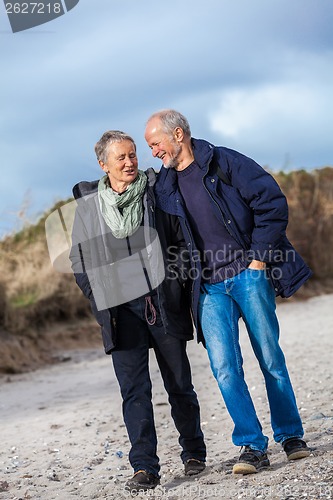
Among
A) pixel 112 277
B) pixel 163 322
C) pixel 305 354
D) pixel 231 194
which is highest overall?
pixel 231 194

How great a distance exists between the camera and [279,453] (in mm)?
6004

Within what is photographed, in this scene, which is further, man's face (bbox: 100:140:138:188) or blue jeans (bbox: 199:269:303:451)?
blue jeans (bbox: 199:269:303:451)

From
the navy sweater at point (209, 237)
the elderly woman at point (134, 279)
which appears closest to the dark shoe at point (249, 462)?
the elderly woman at point (134, 279)

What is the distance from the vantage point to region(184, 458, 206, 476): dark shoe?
18.6ft

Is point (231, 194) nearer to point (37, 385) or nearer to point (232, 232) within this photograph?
point (232, 232)

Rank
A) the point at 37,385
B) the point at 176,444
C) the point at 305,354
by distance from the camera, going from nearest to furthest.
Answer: the point at 176,444 → the point at 305,354 → the point at 37,385

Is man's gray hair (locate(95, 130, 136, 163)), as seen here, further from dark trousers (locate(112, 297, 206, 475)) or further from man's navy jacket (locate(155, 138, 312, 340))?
dark trousers (locate(112, 297, 206, 475))

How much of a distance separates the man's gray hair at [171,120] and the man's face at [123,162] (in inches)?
9.7

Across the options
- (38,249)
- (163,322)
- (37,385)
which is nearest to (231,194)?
(163,322)

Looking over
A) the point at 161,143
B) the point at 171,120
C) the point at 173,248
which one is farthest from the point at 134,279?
the point at 171,120

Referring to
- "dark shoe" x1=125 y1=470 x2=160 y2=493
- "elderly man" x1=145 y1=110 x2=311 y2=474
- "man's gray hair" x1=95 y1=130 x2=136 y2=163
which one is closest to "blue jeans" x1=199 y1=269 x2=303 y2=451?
"elderly man" x1=145 y1=110 x2=311 y2=474

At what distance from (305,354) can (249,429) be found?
6707mm

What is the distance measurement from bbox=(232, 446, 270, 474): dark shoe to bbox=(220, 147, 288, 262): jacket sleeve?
122cm

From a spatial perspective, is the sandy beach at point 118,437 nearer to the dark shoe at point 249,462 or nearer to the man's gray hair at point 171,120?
the dark shoe at point 249,462
